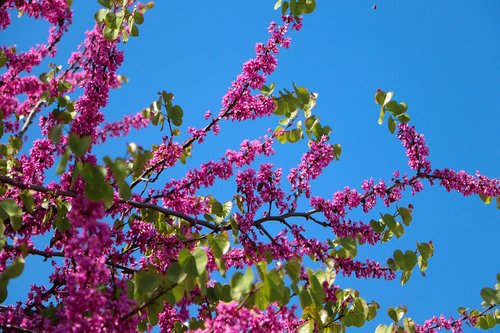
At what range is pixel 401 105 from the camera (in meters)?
4.54

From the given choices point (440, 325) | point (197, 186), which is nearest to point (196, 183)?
point (197, 186)

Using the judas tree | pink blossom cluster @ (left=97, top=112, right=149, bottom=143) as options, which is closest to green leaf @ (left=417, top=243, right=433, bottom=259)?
the judas tree

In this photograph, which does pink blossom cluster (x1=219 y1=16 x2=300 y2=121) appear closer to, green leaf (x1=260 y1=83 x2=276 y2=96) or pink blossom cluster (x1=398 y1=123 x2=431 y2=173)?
green leaf (x1=260 y1=83 x2=276 y2=96)

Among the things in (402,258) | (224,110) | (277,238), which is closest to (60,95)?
(224,110)

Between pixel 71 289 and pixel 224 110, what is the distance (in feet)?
7.71

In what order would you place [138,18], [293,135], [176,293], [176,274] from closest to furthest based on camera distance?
[176,274]
[176,293]
[138,18]
[293,135]

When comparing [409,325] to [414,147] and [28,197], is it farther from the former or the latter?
[28,197]

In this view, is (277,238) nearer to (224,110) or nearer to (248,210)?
(248,210)

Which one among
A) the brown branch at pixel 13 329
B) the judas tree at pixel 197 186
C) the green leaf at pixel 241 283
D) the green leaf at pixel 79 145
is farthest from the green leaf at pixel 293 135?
the brown branch at pixel 13 329

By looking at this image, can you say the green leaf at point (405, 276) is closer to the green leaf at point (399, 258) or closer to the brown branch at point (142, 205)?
the green leaf at point (399, 258)

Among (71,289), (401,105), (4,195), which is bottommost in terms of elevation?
(71,289)

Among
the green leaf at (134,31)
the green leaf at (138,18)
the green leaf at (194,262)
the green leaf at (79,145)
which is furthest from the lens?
the green leaf at (134,31)

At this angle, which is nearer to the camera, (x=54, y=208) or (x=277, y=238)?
(x=277, y=238)

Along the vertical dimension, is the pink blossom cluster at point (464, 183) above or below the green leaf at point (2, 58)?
below
